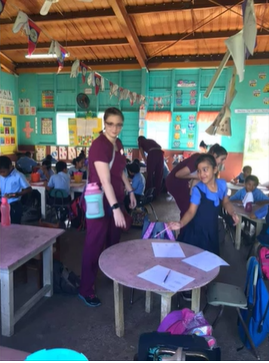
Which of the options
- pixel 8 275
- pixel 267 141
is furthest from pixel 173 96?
pixel 8 275

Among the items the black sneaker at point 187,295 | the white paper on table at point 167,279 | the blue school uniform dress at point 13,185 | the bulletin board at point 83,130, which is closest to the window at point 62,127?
the bulletin board at point 83,130

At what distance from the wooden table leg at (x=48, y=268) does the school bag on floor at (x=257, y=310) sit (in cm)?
168

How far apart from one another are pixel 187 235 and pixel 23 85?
9844 millimetres

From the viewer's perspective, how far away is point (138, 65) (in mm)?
9508

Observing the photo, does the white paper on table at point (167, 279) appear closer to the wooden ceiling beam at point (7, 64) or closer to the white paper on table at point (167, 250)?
the white paper on table at point (167, 250)

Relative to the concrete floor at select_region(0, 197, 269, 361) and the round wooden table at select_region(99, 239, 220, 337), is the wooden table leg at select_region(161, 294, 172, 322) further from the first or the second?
A: the concrete floor at select_region(0, 197, 269, 361)

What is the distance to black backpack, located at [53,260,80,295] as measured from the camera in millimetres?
2832

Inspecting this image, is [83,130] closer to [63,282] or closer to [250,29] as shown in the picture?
[63,282]

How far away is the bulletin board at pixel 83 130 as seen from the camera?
33.0 feet

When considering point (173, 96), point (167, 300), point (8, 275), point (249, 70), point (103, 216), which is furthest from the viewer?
point (173, 96)

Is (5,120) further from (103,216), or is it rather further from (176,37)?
(103,216)

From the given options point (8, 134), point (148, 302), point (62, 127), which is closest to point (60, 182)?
point (148, 302)

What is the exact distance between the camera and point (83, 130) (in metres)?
10.1

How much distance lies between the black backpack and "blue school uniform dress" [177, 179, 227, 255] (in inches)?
46.7
